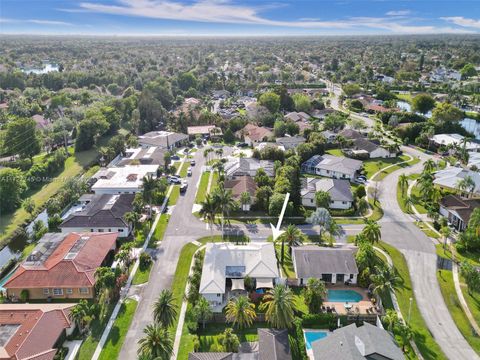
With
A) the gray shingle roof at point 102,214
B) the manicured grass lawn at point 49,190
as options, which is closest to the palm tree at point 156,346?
the gray shingle roof at point 102,214

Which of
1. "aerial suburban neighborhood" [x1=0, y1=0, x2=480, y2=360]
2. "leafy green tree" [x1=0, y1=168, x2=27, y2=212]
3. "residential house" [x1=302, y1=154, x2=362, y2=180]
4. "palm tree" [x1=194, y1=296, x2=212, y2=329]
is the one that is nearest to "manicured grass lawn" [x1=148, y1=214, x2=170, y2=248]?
"aerial suburban neighborhood" [x1=0, y1=0, x2=480, y2=360]

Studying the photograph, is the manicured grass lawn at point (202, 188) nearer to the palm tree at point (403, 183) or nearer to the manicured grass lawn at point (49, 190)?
the manicured grass lawn at point (49, 190)

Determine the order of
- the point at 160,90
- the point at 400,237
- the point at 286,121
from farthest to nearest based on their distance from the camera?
the point at 160,90
the point at 286,121
the point at 400,237

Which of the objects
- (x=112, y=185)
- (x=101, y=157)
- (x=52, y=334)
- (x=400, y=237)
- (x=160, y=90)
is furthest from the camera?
(x=160, y=90)

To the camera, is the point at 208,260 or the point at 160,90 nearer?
the point at 208,260

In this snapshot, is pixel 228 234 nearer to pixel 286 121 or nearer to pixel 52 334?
pixel 52 334

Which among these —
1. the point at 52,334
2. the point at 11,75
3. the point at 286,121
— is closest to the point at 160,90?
the point at 286,121
